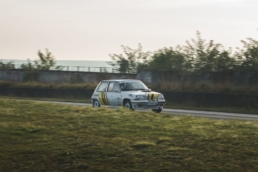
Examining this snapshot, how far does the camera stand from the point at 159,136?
Result: 8578 mm

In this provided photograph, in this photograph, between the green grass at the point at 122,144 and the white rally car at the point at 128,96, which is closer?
the green grass at the point at 122,144

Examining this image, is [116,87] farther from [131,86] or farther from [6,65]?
[6,65]

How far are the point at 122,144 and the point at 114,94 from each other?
14.2 metres

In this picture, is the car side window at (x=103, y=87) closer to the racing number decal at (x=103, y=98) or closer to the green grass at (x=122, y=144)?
the racing number decal at (x=103, y=98)

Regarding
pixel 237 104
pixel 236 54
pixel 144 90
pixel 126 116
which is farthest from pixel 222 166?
pixel 236 54

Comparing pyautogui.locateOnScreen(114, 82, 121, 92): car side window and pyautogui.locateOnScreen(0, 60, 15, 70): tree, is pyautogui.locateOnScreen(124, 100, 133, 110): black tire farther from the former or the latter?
pyautogui.locateOnScreen(0, 60, 15, 70): tree

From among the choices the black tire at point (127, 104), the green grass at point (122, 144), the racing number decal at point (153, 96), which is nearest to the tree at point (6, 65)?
the black tire at point (127, 104)

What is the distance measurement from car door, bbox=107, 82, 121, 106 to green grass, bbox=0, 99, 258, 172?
11260mm

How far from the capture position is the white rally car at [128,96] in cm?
2064

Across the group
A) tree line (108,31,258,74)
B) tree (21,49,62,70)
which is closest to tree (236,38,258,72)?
tree line (108,31,258,74)

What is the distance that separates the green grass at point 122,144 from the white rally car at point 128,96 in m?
10.1

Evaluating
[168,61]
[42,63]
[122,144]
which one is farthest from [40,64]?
[122,144]

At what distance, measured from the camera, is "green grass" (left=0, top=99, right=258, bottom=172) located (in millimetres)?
7051

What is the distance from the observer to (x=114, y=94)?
22094mm
